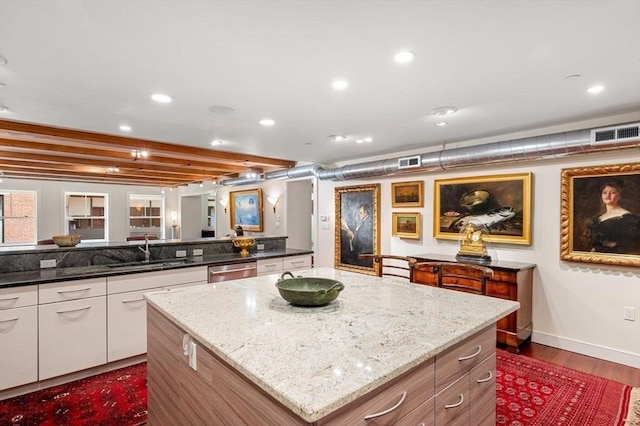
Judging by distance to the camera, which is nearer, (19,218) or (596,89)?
(596,89)

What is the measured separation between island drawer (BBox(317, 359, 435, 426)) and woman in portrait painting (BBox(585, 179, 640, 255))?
3097 mm

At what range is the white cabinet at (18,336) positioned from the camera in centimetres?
245

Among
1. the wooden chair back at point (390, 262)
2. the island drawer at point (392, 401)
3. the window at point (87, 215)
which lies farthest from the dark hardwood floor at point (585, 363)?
the window at point (87, 215)

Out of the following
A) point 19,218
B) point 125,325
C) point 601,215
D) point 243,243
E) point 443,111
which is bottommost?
point 125,325

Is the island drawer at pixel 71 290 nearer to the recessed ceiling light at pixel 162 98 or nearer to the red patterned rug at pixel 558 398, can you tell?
the recessed ceiling light at pixel 162 98

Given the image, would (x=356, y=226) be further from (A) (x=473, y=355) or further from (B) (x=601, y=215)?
(A) (x=473, y=355)

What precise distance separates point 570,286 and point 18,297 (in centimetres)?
498

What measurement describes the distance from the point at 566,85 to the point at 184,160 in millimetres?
5336

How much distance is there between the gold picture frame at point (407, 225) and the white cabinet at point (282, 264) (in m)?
1.39

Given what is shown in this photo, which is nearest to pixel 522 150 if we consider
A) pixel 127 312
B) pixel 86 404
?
pixel 127 312

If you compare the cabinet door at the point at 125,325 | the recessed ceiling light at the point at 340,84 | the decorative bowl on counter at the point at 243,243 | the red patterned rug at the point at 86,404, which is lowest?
the red patterned rug at the point at 86,404

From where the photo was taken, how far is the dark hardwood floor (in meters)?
2.91

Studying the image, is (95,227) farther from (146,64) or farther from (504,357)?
(504,357)

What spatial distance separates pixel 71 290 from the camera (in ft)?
8.86
